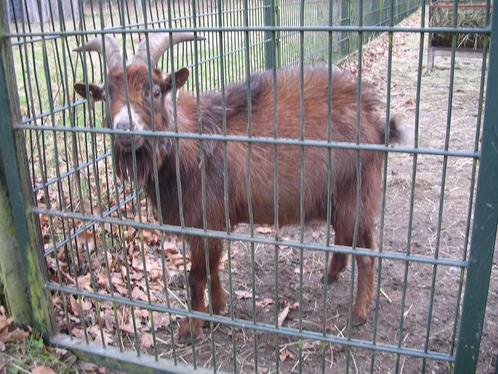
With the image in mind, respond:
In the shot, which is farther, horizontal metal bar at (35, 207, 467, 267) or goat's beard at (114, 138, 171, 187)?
goat's beard at (114, 138, 171, 187)

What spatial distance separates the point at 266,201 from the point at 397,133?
3.06 ft

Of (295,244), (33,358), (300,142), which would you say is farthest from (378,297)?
(33,358)

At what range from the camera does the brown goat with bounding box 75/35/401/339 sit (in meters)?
3.07

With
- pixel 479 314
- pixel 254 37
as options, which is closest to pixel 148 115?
pixel 479 314

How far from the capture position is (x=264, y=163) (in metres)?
3.23

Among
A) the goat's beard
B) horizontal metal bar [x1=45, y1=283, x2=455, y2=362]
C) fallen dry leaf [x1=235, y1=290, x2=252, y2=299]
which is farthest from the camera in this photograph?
fallen dry leaf [x1=235, y1=290, x2=252, y2=299]

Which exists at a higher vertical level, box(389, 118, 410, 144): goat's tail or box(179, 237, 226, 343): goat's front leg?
box(389, 118, 410, 144): goat's tail

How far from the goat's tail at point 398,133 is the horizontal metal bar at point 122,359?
5.89 ft

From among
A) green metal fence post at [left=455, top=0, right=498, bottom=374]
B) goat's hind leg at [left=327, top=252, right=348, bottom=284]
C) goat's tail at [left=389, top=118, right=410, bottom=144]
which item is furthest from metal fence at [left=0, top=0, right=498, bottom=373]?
goat's tail at [left=389, top=118, right=410, bottom=144]

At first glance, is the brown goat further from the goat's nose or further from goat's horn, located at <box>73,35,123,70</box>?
the goat's nose

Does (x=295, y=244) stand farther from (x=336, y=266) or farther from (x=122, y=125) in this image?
(x=336, y=266)

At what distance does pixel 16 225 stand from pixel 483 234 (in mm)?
2296

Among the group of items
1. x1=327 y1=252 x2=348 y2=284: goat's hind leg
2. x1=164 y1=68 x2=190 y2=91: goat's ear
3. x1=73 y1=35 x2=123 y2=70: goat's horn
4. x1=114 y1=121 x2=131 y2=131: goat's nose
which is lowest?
x1=327 y1=252 x2=348 y2=284: goat's hind leg

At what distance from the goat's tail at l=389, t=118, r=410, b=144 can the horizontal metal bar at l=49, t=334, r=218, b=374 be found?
180 centimetres
